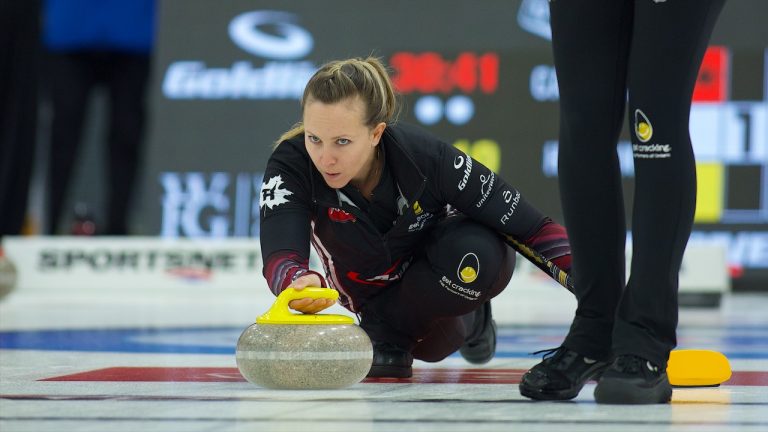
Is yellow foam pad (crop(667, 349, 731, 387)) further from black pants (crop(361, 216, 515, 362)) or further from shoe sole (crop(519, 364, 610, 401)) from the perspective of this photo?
black pants (crop(361, 216, 515, 362))

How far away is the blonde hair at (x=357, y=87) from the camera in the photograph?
9.09 feet

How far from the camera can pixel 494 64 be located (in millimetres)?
8375

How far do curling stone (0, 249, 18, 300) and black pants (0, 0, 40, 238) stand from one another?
7.27 ft

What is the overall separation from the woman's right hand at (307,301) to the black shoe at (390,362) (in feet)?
1.74

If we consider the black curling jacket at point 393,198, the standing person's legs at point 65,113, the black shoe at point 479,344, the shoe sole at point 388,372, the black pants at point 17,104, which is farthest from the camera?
the standing person's legs at point 65,113

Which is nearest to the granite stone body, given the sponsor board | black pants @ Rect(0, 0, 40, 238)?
the sponsor board

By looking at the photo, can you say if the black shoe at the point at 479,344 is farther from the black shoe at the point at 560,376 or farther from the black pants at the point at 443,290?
the black shoe at the point at 560,376

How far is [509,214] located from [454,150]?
214 mm

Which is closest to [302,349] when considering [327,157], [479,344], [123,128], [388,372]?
[327,157]

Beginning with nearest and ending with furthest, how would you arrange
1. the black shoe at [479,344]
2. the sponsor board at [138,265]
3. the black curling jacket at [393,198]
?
the black curling jacket at [393,198] → the black shoe at [479,344] → the sponsor board at [138,265]

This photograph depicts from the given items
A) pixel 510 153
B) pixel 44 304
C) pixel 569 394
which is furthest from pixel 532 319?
pixel 569 394

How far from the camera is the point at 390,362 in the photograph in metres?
3.12

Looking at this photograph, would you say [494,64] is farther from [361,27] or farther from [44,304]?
[44,304]

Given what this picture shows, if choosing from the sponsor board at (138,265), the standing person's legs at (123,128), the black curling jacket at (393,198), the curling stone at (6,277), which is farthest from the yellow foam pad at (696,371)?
the standing person's legs at (123,128)
